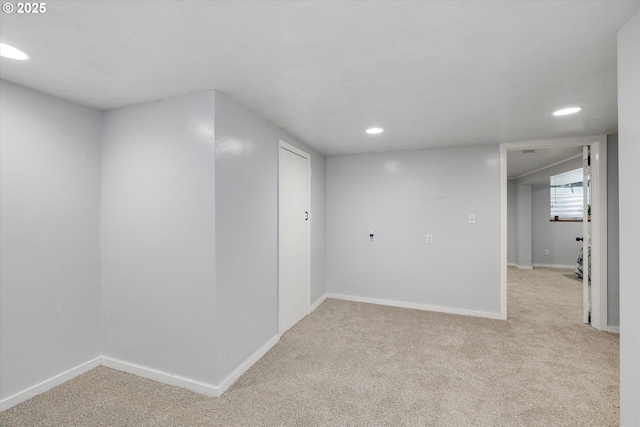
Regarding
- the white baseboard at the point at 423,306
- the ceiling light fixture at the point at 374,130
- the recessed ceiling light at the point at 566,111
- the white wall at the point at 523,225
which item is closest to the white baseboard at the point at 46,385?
the white baseboard at the point at 423,306

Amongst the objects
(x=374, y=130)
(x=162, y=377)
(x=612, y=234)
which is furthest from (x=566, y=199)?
(x=162, y=377)

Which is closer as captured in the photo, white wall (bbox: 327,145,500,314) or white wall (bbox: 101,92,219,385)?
white wall (bbox: 101,92,219,385)

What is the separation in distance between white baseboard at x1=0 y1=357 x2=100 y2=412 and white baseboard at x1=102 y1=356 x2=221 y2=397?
11 cm

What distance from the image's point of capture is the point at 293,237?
3.31 meters

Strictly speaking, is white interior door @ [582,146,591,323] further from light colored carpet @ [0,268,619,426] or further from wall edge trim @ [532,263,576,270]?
wall edge trim @ [532,263,576,270]

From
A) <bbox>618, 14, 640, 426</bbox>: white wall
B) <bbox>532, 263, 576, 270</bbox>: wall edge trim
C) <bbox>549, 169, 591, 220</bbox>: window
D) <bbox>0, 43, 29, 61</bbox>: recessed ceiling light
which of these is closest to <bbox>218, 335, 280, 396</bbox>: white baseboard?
<bbox>618, 14, 640, 426</bbox>: white wall

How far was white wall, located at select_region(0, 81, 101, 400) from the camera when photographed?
1900 millimetres

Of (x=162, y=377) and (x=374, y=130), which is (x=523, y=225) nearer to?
(x=374, y=130)

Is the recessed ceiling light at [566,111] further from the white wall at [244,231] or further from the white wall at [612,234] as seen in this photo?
the white wall at [244,231]

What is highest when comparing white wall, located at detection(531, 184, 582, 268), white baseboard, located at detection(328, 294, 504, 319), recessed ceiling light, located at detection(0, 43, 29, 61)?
recessed ceiling light, located at detection(0, 43, 29, 61)

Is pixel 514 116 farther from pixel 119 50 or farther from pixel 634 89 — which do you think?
pixel 119 50

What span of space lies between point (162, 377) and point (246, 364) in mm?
643

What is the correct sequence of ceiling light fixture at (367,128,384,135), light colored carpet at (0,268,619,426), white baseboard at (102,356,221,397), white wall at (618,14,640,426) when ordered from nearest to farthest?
white wall at (618,14,640,426)
light colored carpet at (0,268,619,426)
white baseboard at (102,356,221,397)
ceiling light fixture at (367,128,384,135)

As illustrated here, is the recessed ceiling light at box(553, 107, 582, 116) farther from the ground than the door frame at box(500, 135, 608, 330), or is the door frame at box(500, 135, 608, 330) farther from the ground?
the recessed ceiling light at box(553, 107, 582, 116)
